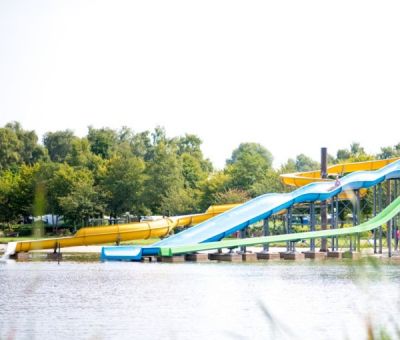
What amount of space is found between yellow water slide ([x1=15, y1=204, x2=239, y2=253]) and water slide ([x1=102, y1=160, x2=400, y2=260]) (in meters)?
3.39

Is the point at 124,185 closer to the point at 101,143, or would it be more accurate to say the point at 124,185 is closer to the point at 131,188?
the point at 131,188

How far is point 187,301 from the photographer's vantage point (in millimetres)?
19766

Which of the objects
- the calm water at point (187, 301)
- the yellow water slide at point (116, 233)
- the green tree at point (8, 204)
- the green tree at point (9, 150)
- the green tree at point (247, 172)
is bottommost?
the calm water at point (187, 301)

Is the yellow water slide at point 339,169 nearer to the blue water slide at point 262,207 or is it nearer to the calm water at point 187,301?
the blue water slide at point 262,207

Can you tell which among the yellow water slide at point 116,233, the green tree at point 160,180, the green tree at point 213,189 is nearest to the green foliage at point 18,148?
the green tree at point 160,180

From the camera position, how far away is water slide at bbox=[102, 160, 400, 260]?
34094 millimetres

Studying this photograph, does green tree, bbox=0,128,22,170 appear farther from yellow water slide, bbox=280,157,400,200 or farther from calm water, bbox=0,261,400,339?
calm water, bbox=0,261,400,339

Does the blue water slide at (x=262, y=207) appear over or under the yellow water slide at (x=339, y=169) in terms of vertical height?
under

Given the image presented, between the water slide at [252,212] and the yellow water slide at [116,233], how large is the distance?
133 inches

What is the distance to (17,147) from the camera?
99.8 meters

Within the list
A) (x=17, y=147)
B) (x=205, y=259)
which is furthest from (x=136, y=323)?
(x=17, y=147)

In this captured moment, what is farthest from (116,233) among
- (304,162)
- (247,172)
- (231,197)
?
(304,162)

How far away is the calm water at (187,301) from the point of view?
14656 mm

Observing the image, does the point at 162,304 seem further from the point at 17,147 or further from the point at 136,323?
the point at 17,147
